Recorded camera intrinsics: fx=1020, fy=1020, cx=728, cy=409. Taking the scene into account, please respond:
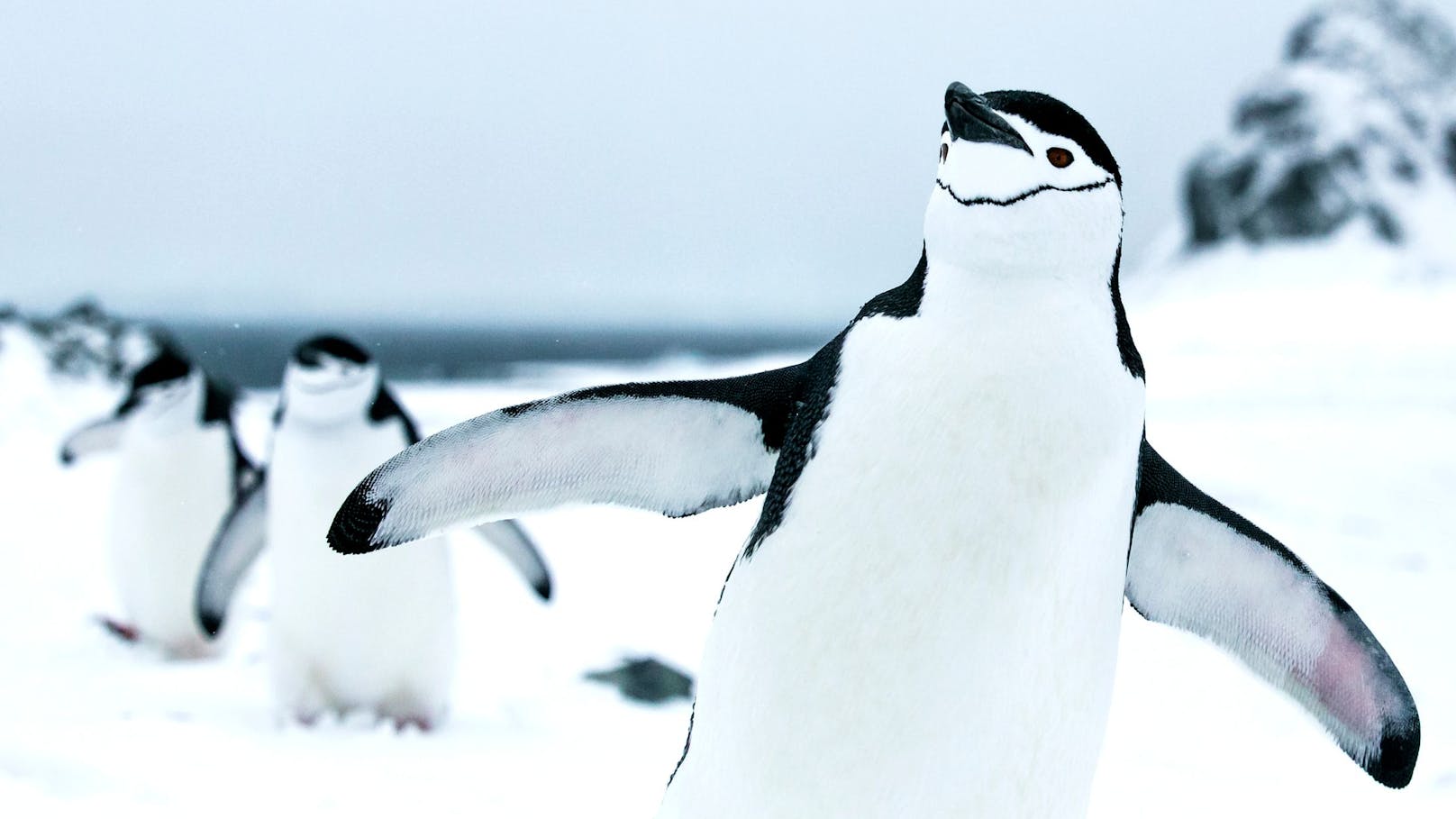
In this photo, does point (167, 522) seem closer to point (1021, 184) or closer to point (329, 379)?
point (329, 379)

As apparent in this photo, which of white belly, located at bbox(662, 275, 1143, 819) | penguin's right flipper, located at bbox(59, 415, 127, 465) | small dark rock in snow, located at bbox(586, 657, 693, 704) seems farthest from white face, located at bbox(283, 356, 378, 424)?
penguin's right flipper, located at bbox(59, 415, 127, 465)

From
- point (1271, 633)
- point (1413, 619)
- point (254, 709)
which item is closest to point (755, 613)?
point (1271, 633)

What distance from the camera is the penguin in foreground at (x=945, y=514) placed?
2.90ft

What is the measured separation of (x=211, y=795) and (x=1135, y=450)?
54.4 inches

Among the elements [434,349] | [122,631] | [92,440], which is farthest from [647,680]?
→ [434,349]

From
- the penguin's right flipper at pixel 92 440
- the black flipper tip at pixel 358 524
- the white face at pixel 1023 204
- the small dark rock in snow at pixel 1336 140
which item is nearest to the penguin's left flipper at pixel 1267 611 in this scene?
the white face at pixel 1023 204

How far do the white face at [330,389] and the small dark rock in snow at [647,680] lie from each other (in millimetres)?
1022

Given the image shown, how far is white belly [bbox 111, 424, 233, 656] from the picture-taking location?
2963mm

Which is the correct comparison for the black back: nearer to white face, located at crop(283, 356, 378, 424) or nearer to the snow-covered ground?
the snow-covered ground

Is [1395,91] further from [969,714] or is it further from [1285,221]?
[969,714]

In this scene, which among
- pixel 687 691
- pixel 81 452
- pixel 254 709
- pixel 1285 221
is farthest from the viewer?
pixel 1285 221

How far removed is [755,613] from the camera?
97 cm

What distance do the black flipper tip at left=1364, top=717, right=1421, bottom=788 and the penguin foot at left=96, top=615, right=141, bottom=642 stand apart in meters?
3.13

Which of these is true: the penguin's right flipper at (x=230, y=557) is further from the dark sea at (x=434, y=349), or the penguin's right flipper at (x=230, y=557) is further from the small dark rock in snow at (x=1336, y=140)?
the small dark rock in snow at (x=1336, y=140)
